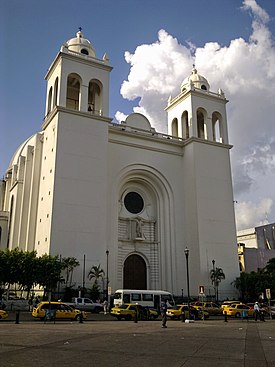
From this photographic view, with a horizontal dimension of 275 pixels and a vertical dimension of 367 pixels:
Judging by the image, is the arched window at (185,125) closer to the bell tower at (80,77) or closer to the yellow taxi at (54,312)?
the bell tower at (80,77)

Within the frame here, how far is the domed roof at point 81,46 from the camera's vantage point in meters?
40.4

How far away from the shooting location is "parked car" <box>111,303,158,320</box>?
956 inches

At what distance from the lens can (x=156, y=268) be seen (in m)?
39.2

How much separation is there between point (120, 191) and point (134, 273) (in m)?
8.32

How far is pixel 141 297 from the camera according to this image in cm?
2897

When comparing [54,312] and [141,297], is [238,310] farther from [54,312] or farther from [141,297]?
[54,312]

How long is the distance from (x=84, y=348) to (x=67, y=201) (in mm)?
23202

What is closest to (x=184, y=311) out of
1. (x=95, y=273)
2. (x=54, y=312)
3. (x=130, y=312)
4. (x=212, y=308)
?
(x=130, y=312)

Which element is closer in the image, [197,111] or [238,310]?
[238,310]

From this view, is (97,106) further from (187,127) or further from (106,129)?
(187,127)

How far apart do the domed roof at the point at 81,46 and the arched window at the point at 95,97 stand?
132 inches

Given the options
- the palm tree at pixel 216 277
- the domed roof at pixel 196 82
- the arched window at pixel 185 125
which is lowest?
the palm tree at pixel 216 277

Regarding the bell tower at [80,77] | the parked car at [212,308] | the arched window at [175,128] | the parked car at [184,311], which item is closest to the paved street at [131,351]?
the parked car at [184,311]

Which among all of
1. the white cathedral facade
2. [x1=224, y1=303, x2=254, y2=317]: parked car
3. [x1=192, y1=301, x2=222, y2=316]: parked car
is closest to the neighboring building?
the white cathedral facade
